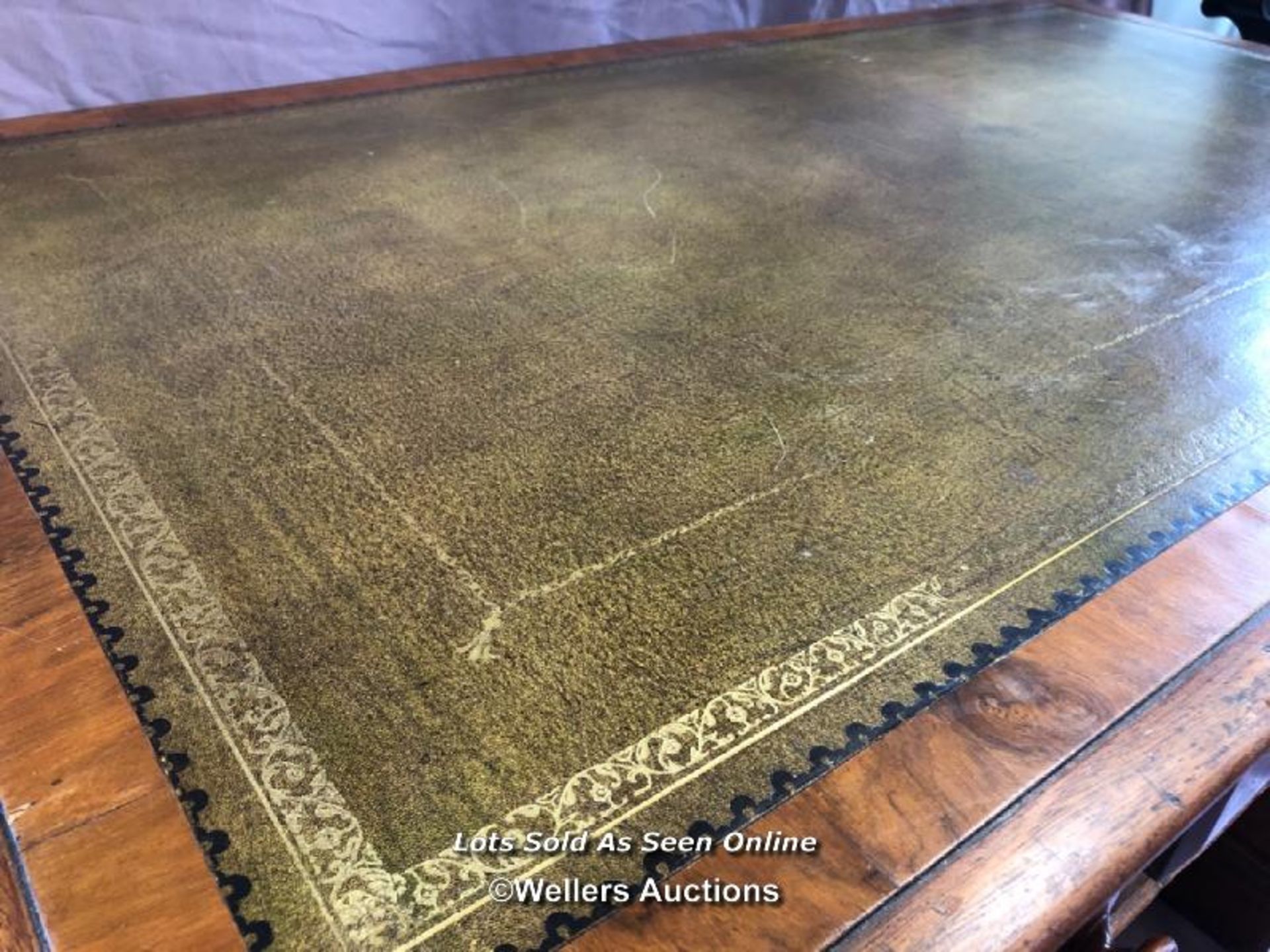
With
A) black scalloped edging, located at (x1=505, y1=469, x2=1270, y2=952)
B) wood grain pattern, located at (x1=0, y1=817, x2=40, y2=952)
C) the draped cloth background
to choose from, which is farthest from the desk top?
the draped cloth background

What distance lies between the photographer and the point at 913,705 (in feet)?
2.61

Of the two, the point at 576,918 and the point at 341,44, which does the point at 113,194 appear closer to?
the point at 341,44

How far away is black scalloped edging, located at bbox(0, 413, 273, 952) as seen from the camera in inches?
25.1

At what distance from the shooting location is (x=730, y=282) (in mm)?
1393

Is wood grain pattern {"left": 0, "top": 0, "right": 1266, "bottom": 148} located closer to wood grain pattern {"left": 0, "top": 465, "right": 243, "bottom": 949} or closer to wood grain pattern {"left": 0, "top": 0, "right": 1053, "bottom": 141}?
wood grain pattern {"left": 0, "top": 0, "right": 1053, "bottom": 141}

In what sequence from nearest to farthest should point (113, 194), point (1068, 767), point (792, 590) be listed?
point (1068, 767)
point (792, 590)
point (113, 194)

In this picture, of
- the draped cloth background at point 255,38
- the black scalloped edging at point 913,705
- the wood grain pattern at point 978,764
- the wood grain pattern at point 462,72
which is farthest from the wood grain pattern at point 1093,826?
the draped cloth background at point 255,38

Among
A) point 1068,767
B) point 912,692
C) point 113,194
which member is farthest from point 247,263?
point 1068,767

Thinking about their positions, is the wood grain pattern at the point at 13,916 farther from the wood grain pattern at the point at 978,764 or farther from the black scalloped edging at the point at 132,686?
the wood grain pattern at the point at 978,764

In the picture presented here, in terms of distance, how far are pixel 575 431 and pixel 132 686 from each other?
47 cm

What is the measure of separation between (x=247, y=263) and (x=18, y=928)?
948 mm

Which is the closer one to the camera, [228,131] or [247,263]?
[247,263]

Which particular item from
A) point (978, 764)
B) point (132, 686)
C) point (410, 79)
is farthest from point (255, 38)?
point (978, 764)

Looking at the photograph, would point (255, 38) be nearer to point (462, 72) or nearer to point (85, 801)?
point (462, 72)
